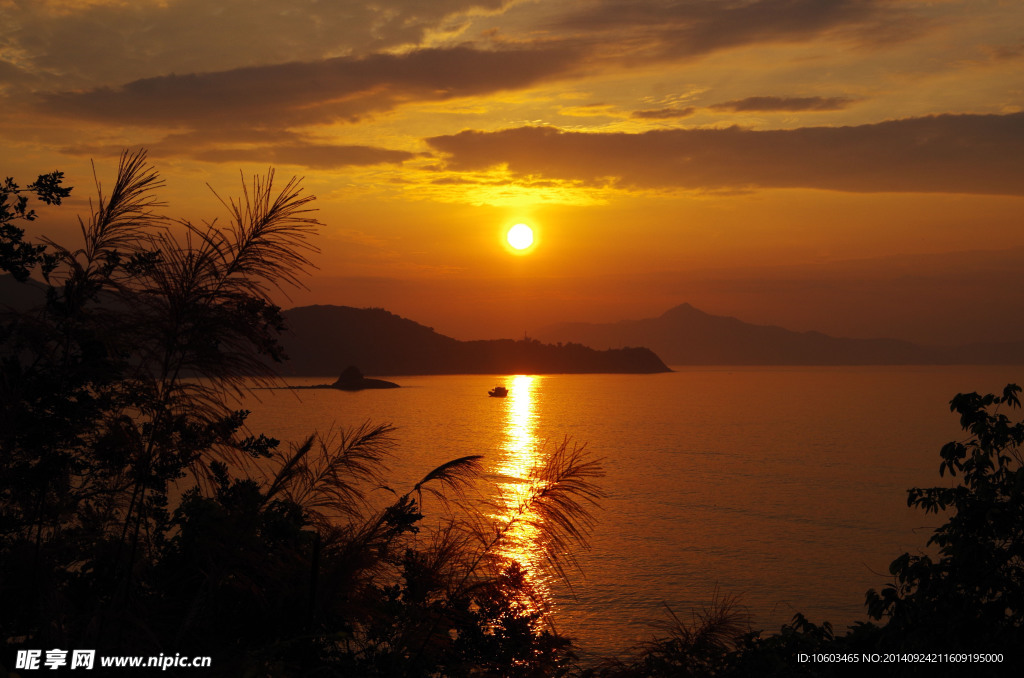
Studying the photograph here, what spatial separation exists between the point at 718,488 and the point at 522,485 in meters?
53.7

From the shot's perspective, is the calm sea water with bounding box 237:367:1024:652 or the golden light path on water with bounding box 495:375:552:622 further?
the calm sea water with bounding box 237:367:1024:652

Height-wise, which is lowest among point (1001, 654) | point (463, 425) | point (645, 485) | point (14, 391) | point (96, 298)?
point (1001, 654)

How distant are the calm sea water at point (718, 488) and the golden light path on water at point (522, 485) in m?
0.75

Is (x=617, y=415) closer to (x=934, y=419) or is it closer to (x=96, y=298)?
(x=934, y=419)

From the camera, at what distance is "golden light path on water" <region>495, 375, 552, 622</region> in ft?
18.2

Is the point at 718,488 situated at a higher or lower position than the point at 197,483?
higher

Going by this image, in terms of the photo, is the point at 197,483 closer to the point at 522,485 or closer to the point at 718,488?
the point at 522,485

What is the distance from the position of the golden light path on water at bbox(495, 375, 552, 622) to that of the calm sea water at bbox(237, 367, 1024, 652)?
75 centimetres

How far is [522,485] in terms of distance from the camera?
5.91m

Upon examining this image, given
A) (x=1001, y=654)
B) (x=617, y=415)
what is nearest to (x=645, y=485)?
(x=1001, y=654)

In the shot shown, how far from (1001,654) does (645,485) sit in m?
50.9

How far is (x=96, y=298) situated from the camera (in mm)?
5582

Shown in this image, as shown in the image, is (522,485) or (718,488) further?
(718,488)

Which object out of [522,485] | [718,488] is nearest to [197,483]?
[522,485]
